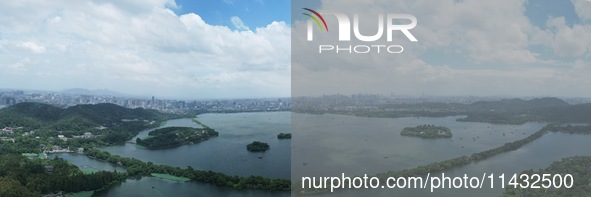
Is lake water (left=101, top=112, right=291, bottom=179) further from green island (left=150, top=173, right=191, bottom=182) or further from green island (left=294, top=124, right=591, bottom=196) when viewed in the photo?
green island (left=294, top=124, right=591, bottom=196)

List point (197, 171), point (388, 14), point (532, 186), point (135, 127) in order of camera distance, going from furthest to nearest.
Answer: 1. point (135, 127)
2. point (197, 171)
3. point (532, 186)
4. point (388, 14)

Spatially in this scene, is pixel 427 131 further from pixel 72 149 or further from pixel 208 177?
pixel 72 149

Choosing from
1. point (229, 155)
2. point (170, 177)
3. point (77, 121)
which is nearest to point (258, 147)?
point (229, 155)

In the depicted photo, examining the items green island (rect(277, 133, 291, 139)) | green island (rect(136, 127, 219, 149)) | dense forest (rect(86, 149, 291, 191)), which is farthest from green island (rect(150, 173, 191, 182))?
green island (rect(277, 133, 291, 139))

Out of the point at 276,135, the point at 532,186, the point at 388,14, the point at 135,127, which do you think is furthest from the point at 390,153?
the point at 135,127

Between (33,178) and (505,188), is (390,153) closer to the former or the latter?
(505,188)

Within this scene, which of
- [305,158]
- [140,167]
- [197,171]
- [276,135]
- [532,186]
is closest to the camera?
[532,186]
